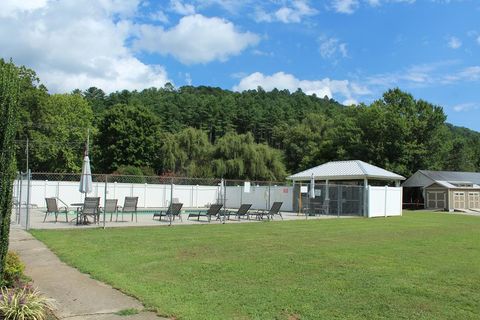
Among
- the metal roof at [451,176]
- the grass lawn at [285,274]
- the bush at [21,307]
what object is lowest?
the grass lawn at [285,274]

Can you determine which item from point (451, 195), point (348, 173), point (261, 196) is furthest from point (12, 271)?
point (451, 195)

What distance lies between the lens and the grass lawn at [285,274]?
20.1 feet

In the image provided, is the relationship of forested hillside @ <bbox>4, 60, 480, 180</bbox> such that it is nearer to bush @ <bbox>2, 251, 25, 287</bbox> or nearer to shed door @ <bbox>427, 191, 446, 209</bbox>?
shed door @ <bbox>427, 191, 446, 209</bbox>

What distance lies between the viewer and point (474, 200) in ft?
167

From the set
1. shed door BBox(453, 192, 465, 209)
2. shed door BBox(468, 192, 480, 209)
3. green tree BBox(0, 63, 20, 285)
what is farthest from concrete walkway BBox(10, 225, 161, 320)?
shed door BBox(468, 192, 480, 209)

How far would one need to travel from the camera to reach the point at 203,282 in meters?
7.59

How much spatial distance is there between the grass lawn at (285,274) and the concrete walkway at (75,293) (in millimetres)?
232

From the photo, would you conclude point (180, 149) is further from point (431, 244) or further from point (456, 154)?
point (456, 154)

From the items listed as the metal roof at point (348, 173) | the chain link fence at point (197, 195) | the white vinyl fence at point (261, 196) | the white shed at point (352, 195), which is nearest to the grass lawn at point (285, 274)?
the chain link fence at point (197, 195)

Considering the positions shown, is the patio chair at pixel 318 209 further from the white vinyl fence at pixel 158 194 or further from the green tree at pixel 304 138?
the green tree at pixel 304 138

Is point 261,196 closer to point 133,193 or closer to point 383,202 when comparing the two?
point 383,202

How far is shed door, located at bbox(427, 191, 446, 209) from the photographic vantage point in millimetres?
49794

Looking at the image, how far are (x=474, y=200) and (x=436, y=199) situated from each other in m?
4.46

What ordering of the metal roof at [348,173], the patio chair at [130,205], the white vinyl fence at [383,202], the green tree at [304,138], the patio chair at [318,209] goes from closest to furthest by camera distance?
the patio chair at [130,205] → the patio chair at [318,209] → the white vinyl fence at [383,202] → the metal roof at [348,173] → the green tree at [304,138]
